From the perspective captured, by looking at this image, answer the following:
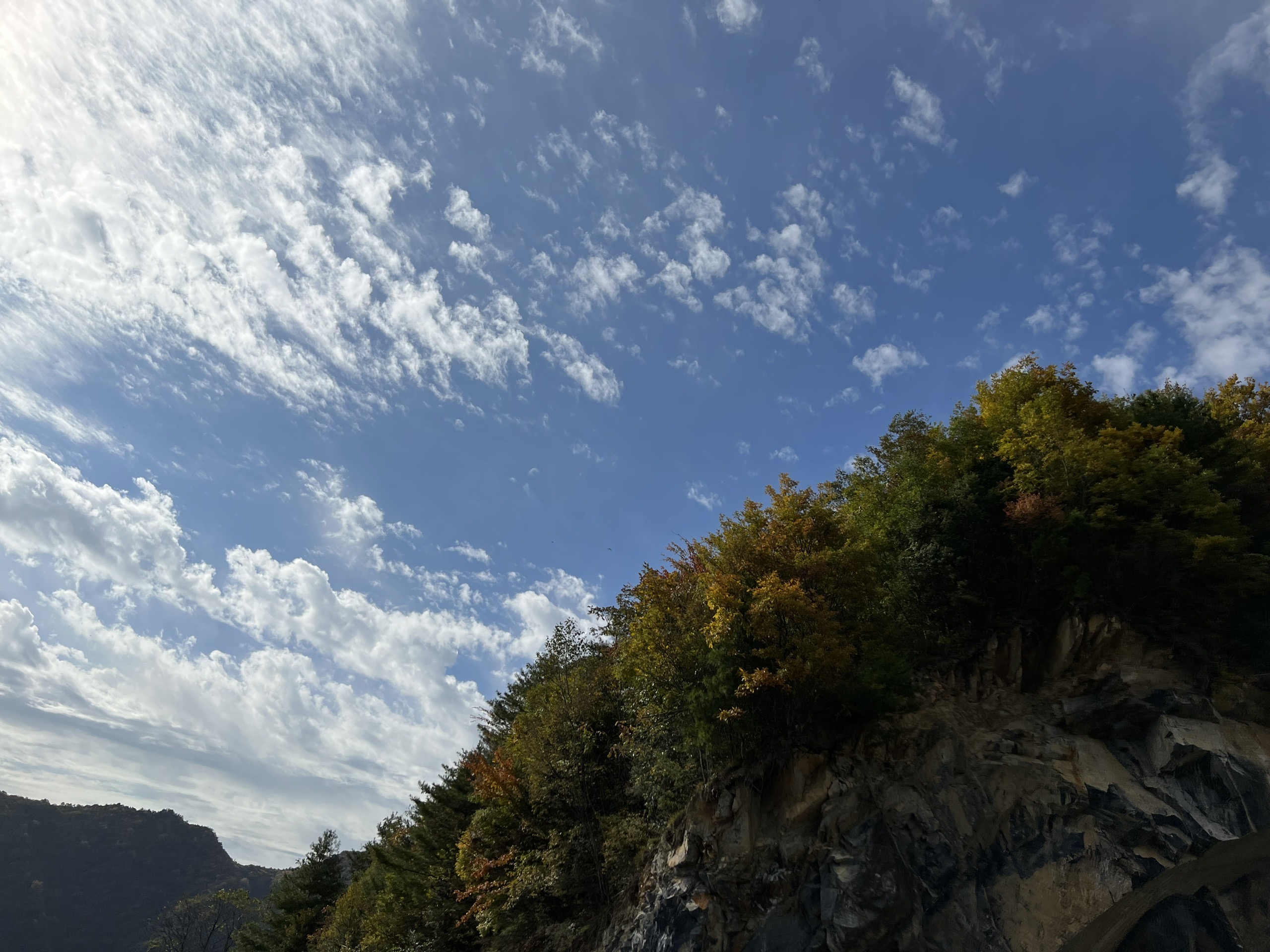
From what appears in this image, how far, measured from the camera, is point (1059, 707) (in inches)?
716

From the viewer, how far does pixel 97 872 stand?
17075 centimetres

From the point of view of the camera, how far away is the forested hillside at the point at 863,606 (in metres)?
18.1

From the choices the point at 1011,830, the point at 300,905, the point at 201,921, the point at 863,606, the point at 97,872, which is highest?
the point at 863,606

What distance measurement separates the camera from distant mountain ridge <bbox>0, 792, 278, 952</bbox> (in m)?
152

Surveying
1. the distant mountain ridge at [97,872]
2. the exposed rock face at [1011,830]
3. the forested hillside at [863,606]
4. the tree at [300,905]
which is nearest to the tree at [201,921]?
the tree at [300,905]

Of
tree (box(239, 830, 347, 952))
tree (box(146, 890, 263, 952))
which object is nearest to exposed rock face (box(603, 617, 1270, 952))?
tree (box(239, 830, 347, 952))

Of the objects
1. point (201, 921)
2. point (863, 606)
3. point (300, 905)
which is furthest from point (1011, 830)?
point (201, 921)

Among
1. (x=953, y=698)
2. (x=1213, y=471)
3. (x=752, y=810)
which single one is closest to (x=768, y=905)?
(x=752, y=810)

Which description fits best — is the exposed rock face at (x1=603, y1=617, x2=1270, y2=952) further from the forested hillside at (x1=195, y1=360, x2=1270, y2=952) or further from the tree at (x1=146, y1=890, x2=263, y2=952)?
the tree at (x1=146, y1=890, x2=263, y2=952)

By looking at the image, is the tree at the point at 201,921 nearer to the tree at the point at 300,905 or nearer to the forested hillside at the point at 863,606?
the tree at the point at 300,905

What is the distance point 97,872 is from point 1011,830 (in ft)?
792

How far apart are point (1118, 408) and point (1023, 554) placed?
27.9 feet

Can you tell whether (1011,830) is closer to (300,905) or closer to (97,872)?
(300,905)

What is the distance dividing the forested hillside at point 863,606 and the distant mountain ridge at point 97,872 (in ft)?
578
